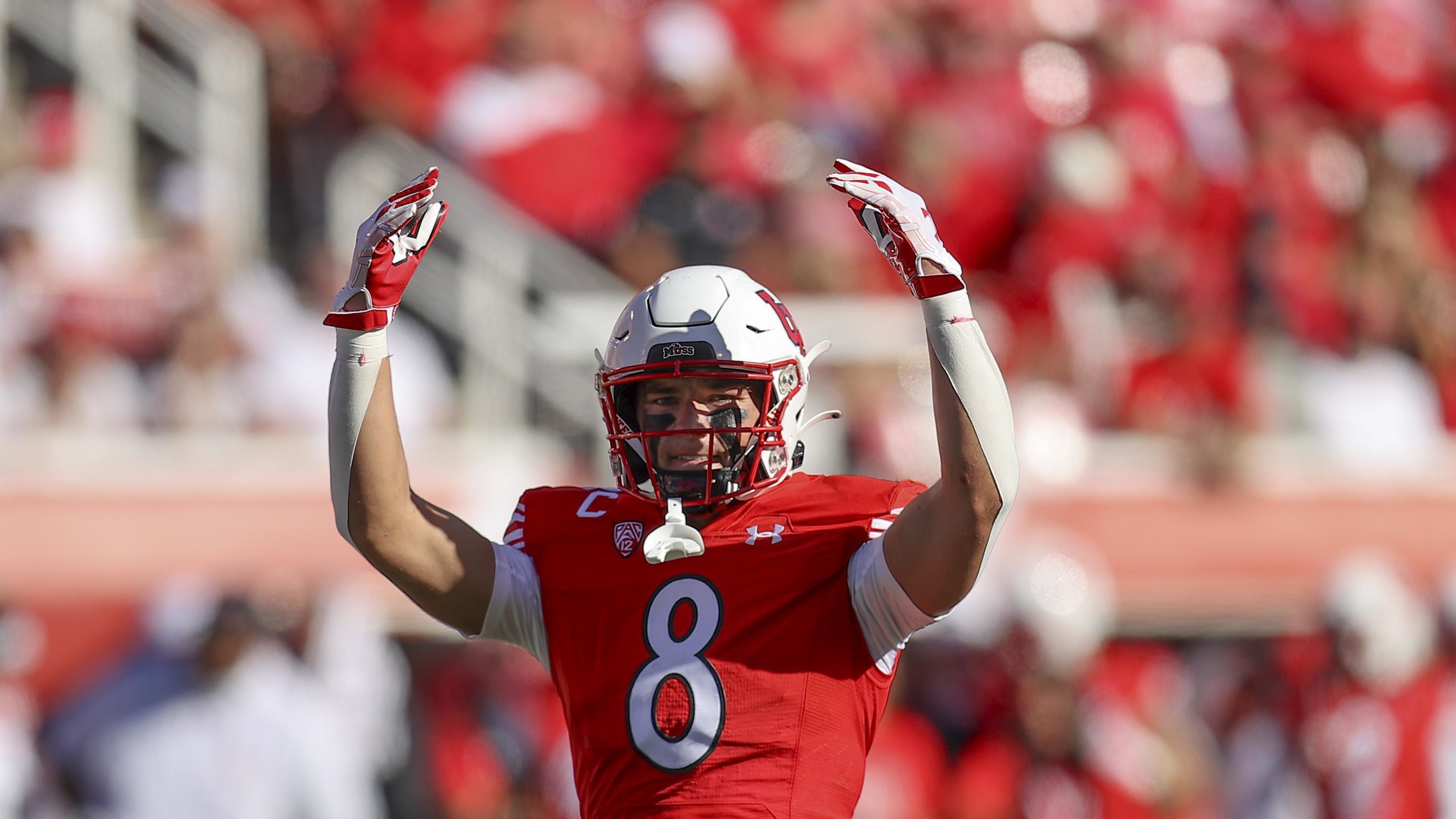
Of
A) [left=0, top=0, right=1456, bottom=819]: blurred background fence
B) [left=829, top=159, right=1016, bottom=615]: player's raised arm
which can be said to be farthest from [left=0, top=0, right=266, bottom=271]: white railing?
[left=829, top=159, right=1016, bottom=615]: player's raised arm

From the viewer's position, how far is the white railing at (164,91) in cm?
813

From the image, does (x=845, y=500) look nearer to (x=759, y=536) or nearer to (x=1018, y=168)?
(x=759, y=536)

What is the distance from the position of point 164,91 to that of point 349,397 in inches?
225

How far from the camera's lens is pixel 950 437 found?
3039 mm

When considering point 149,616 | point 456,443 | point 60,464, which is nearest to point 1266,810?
point 456,443

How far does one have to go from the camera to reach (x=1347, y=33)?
34.0 ft

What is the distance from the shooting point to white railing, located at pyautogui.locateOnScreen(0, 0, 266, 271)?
813 centimetres

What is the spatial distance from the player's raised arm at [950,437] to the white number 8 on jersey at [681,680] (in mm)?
333

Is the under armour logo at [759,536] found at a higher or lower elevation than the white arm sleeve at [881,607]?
higher

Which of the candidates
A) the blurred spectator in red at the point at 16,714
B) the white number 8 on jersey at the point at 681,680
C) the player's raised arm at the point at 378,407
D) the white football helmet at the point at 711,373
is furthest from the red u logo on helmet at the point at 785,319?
the blurred spectator in red at the point at 16,714

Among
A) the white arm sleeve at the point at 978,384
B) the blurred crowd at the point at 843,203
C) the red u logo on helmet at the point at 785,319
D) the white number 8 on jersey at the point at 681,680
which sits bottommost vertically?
the white number 8 on jersey at the point at 681,680

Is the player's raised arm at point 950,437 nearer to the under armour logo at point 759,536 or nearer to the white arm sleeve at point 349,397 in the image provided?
the under armour logo at point 759,536

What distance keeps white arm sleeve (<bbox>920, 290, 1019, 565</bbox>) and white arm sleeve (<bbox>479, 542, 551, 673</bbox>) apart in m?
0.83

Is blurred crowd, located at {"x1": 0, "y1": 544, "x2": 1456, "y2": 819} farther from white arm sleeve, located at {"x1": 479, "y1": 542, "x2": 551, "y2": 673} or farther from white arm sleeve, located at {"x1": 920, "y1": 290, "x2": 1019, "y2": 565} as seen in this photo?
white arm sleeve, located at {"x1": 920, "y1": 290, "x2": 1019, "y2": 565}
